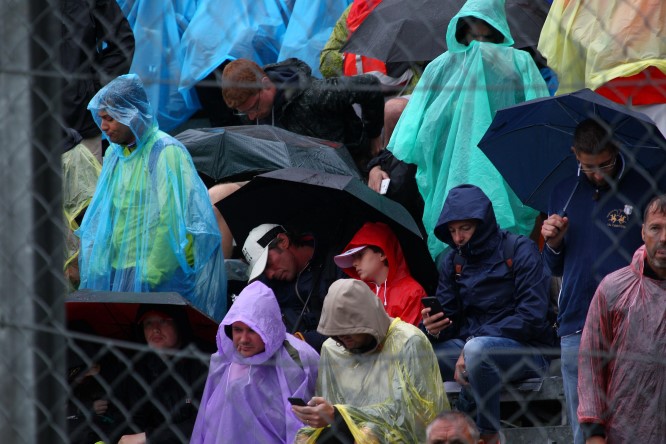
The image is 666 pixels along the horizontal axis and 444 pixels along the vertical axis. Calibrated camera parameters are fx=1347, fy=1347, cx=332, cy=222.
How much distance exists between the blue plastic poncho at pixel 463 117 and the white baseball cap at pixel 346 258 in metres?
0.43

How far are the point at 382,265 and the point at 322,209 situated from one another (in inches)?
21.3

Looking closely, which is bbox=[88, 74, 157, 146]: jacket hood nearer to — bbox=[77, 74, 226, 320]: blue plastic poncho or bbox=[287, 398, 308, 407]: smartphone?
bbox=[77, 74, 226, 320]: blue plastic poncho

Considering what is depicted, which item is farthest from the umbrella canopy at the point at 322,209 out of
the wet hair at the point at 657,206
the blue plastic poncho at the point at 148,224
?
the wet hair at the point at 657,206

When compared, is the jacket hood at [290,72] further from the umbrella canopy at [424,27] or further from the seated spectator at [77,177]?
the seated spectator at [77,177]

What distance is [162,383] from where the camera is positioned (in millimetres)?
6207

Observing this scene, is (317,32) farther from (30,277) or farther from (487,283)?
(30,277)

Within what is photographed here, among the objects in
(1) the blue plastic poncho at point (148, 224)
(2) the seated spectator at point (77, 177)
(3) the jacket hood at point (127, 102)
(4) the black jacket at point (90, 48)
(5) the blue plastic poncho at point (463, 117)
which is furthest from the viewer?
(2) the seated spectator at point (77, 177)

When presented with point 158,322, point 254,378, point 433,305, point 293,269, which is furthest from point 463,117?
point 158,322

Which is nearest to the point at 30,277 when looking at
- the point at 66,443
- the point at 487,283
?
the point at 66,443

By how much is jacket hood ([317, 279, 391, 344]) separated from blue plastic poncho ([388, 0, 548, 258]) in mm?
1073

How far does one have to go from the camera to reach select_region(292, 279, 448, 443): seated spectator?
5.28 m

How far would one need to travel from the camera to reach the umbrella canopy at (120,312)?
626 cm

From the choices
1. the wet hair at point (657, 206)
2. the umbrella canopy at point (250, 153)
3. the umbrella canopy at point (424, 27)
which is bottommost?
the umbrella canopy at point (250, 153)

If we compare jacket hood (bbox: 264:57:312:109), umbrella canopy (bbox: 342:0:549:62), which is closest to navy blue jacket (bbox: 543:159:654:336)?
umbrella canopy (bbox: 342:0:549:62)
